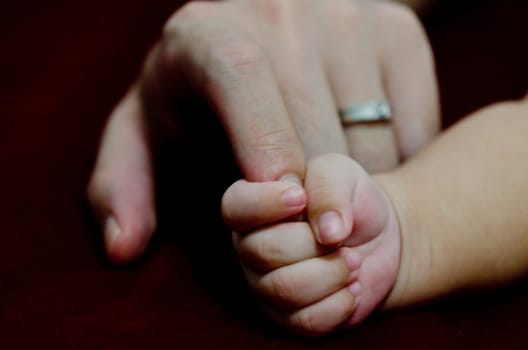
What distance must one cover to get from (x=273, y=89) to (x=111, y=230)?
0.23 meters

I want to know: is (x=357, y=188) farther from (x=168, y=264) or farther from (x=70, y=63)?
(x=70, y=63)

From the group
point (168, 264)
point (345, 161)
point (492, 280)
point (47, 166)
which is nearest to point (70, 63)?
point (47, 166)

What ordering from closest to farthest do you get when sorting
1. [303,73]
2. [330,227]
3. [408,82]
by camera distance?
1. [330,227]
2. [303,73]
3. [408,82]

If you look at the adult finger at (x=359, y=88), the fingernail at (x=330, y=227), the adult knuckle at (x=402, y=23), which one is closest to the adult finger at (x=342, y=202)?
the fingernail at (x=330, y=227)

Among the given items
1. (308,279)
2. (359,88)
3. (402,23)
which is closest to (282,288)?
(308,279)

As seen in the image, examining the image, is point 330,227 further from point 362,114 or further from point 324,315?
point 362,114

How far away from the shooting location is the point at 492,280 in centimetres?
52

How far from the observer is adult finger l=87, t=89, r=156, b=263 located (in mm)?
597

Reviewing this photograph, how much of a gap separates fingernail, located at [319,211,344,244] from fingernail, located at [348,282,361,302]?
0.05m

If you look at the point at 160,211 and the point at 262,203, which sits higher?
the point at 262,203

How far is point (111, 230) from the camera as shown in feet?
2.02

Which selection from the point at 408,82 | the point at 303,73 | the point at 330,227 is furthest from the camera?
the point at 408,82

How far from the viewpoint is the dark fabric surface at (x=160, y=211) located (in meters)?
0.47

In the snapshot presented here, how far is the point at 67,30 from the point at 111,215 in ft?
1.13
